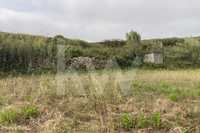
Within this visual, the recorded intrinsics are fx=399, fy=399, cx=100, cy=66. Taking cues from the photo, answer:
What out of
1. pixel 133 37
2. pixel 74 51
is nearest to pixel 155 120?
pixel 74 51

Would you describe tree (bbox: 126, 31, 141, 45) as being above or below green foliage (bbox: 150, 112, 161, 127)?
above

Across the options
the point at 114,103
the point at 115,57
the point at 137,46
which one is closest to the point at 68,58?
the point at 115,57

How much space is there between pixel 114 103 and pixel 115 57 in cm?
1188

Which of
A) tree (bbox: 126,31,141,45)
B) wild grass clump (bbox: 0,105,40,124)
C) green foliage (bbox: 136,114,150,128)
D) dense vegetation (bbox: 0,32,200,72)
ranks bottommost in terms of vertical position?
green foliage (bbox: 136,114,150,128)

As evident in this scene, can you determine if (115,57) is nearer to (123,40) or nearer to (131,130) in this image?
(123,40)

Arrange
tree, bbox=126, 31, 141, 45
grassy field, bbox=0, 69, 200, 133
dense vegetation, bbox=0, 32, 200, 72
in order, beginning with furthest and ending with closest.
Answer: tree, bbox=126, 31, 141, 45 < dense vegetation, bbox=0, 32, 200, 72 < grassy field, bbox=0, 69, 200, 133

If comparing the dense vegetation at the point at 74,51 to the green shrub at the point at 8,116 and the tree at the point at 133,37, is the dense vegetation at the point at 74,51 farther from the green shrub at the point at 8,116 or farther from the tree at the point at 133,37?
the green shrub at the point at 8,116

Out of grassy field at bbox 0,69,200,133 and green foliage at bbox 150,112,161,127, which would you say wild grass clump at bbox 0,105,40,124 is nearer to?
grassy field at bbox 0,69,200,133

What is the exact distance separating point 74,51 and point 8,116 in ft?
43.4

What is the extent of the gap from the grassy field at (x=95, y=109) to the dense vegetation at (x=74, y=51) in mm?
5751

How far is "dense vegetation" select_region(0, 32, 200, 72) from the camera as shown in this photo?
15258mm

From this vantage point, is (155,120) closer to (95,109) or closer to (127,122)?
(127,122)

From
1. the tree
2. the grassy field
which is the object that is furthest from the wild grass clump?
the tree

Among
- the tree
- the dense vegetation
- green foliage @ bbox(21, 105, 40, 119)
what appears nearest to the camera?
green foliage @ bbox(21, 105, 40, 119)
